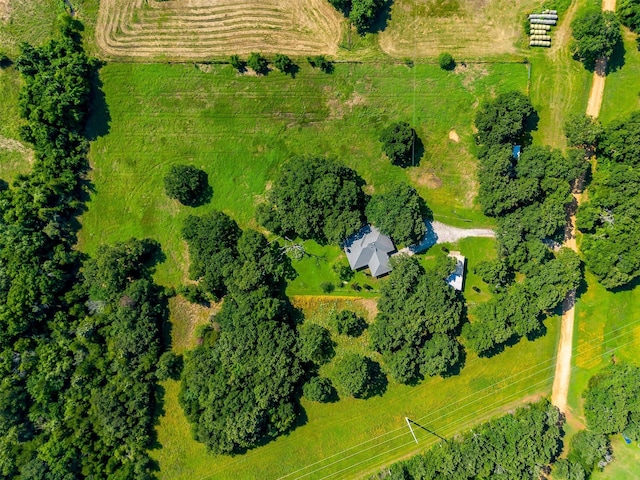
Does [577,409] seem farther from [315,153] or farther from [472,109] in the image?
[315,153]

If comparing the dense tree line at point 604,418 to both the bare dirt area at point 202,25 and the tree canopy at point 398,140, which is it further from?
the bare dirt area at point 202,25

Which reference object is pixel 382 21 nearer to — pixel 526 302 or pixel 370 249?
pixel 370 249

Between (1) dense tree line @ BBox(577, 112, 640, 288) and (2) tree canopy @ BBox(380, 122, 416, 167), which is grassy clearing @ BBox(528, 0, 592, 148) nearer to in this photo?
(1) dense tree line @ BBox(577, 112, 640, 288)

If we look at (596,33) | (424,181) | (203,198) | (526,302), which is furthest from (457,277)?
(203,198)

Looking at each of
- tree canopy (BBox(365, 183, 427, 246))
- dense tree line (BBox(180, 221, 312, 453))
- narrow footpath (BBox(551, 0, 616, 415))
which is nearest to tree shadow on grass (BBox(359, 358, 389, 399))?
dense tree line (BBox(180, 221, 312, 453))

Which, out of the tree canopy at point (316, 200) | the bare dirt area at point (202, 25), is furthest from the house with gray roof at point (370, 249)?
the bare dirt area at point (202, 25)

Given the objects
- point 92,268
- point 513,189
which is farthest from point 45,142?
point 513,189
